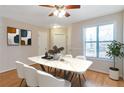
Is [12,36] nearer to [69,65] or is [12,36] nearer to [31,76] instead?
[31,76]

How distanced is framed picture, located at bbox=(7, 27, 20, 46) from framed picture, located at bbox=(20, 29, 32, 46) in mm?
260

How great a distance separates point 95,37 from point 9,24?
137 inches

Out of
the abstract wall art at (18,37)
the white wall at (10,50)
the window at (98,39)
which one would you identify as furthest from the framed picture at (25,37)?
the window at (98,39)

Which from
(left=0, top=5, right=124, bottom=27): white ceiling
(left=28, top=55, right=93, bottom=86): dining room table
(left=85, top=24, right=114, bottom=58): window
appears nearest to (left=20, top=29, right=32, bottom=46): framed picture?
(left=0, top=5, right=124, bottom=27): white ceiling

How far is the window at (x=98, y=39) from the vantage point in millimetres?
3746

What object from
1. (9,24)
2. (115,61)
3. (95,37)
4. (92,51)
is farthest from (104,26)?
(9,24)

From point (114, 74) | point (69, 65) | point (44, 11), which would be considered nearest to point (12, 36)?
point (44, 11)

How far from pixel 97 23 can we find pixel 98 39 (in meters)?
0.63

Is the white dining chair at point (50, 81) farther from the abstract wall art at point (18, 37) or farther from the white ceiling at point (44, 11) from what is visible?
the abstract wall art at point (18, 37)

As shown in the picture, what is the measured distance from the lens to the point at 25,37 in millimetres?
4633
